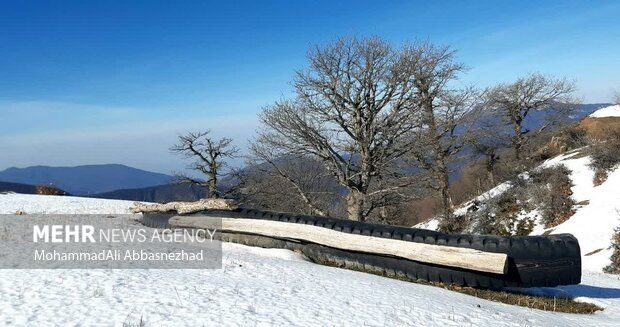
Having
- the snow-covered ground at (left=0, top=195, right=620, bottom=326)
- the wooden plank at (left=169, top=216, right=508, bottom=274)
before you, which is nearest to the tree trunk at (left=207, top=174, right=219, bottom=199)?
the wooden plank at (left=169, top=216, right=508, bottom=274)

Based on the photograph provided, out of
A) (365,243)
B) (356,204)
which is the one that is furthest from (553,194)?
(365,243)

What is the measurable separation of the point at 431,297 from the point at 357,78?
568 inches

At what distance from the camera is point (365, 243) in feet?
32.1

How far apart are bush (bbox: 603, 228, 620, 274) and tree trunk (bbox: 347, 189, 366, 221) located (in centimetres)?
1032

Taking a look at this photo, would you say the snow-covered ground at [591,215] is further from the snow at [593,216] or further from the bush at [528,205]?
the bush at [528,205]

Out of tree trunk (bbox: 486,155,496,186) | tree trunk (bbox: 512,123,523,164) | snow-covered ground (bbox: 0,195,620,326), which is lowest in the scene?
snow-covered ground (bbox: 0,195,620,326)

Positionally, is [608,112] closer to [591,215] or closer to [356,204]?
[591,215]

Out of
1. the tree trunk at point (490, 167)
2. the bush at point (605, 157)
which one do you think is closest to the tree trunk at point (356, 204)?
the bush at point (605, 157)

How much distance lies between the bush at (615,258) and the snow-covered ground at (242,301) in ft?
33.2

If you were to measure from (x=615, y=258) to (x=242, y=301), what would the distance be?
18.3 meters

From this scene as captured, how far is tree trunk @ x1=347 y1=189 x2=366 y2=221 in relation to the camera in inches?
803

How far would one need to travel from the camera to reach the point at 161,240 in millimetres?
10227

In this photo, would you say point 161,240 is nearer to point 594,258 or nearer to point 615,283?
point 615,283

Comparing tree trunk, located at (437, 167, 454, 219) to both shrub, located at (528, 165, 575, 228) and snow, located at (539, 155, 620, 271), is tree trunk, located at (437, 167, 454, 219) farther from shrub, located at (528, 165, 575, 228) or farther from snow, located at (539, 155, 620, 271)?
snow, located at (539, 155, 620, 271)
